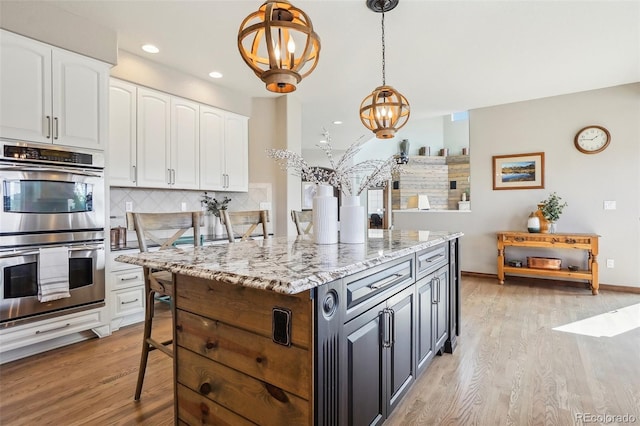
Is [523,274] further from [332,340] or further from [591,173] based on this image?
[332,340]

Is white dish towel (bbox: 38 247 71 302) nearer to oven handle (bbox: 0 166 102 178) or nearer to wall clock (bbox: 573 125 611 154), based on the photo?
oven handle (bbox: 0 166 102 178)

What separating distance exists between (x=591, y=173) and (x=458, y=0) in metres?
3.48

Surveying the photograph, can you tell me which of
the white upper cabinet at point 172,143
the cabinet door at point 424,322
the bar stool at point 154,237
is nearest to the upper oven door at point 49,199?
the white upper cabinet at point 172,143

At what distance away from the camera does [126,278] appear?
120 inches

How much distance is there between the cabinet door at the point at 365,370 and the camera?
120 centimetres

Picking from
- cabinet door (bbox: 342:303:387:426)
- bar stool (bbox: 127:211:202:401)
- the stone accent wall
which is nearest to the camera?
cabinet door (bbox: 342:303:387:426)

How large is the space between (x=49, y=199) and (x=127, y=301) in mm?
1112

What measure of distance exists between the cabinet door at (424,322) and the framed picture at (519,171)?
146 inches

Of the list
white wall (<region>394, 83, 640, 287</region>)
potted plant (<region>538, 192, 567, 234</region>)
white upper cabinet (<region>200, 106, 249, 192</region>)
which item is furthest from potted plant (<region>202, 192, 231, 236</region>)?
potted plant (<region>538, 192, 567, 234</region>)

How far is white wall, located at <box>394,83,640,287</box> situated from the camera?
4.27m

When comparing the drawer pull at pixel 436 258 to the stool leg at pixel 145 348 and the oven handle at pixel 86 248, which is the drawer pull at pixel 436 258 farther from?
the oven handle at pixel 86 248

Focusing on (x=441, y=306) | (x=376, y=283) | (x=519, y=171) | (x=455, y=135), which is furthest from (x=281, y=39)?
(x=455, y=135)

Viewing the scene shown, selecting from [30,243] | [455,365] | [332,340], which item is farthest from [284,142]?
[332,340]

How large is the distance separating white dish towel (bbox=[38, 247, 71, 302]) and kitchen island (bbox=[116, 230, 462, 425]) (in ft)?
5.34
